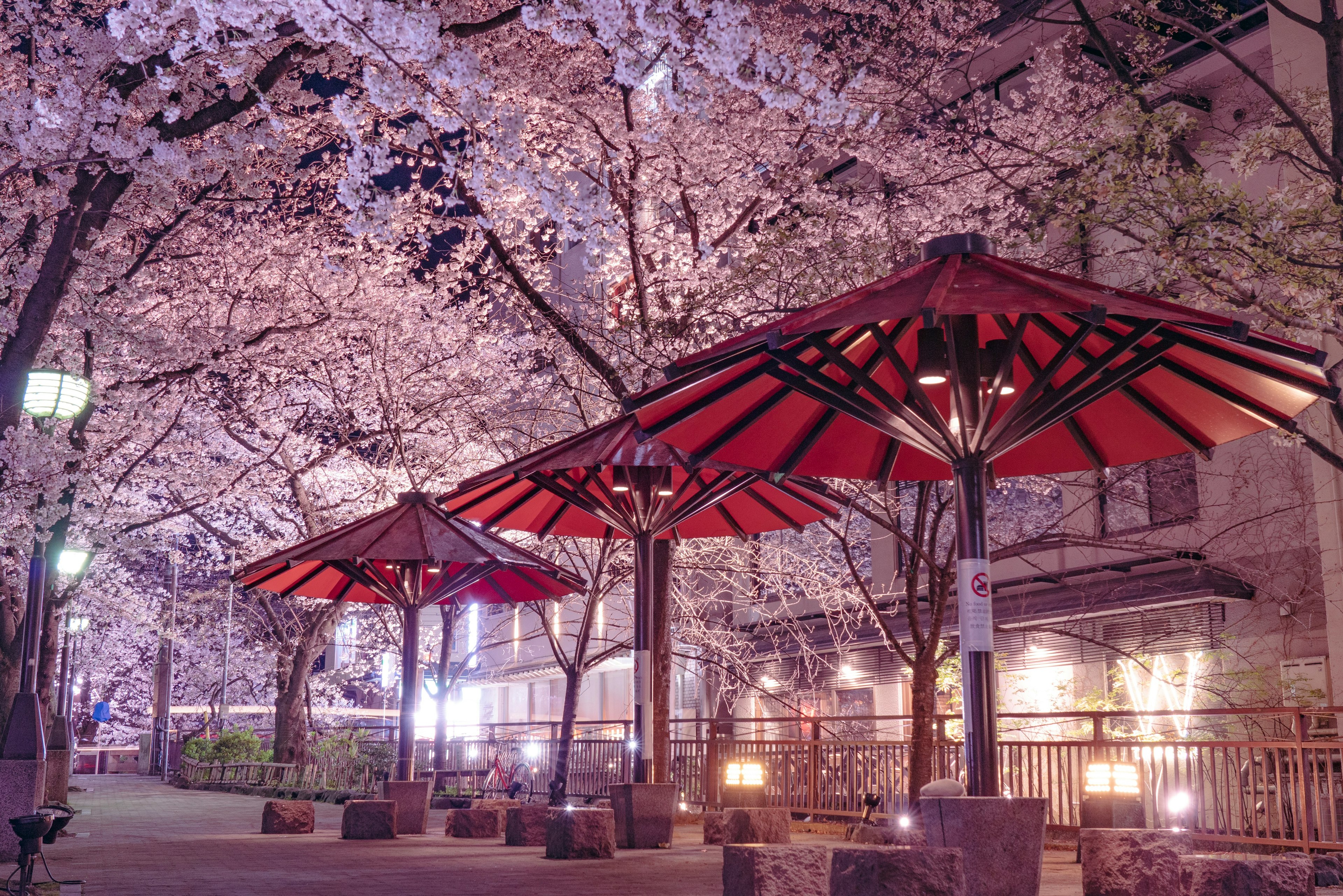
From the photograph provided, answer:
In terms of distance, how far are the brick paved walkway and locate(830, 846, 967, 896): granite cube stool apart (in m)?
2.80

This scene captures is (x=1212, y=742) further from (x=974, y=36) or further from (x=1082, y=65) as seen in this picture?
(x=1082, y=65)

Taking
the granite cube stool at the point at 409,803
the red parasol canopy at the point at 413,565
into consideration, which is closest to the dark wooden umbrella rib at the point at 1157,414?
the red parasol canopy at the point at 413,565

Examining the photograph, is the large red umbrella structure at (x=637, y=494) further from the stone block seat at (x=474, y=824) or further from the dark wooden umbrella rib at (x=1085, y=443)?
the stone block seat at (x=474, y=824)

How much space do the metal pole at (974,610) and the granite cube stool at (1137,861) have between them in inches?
65.0

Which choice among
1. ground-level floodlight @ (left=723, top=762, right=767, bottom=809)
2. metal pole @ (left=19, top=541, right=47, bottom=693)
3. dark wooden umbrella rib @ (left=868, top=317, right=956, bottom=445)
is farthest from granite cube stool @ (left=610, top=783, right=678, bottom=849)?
dark wooden umbrella rib @ (left=868, top=317, right=956, bottom=445)

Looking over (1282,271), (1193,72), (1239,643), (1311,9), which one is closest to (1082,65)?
(1193,72)

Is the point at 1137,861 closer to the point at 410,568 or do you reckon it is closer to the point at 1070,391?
the point at 1070,391

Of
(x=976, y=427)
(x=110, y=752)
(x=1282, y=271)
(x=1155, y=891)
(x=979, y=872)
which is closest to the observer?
(x=979, y=872)

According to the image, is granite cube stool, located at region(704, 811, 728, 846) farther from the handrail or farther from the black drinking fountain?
the black drinking fountain

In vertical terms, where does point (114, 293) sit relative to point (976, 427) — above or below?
above

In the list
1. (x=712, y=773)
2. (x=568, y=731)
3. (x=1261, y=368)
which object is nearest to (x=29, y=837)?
(x=1261, y=368)

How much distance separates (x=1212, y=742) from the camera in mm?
11445

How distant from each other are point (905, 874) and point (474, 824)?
903cm

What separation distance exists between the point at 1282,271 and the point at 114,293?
15008mm
